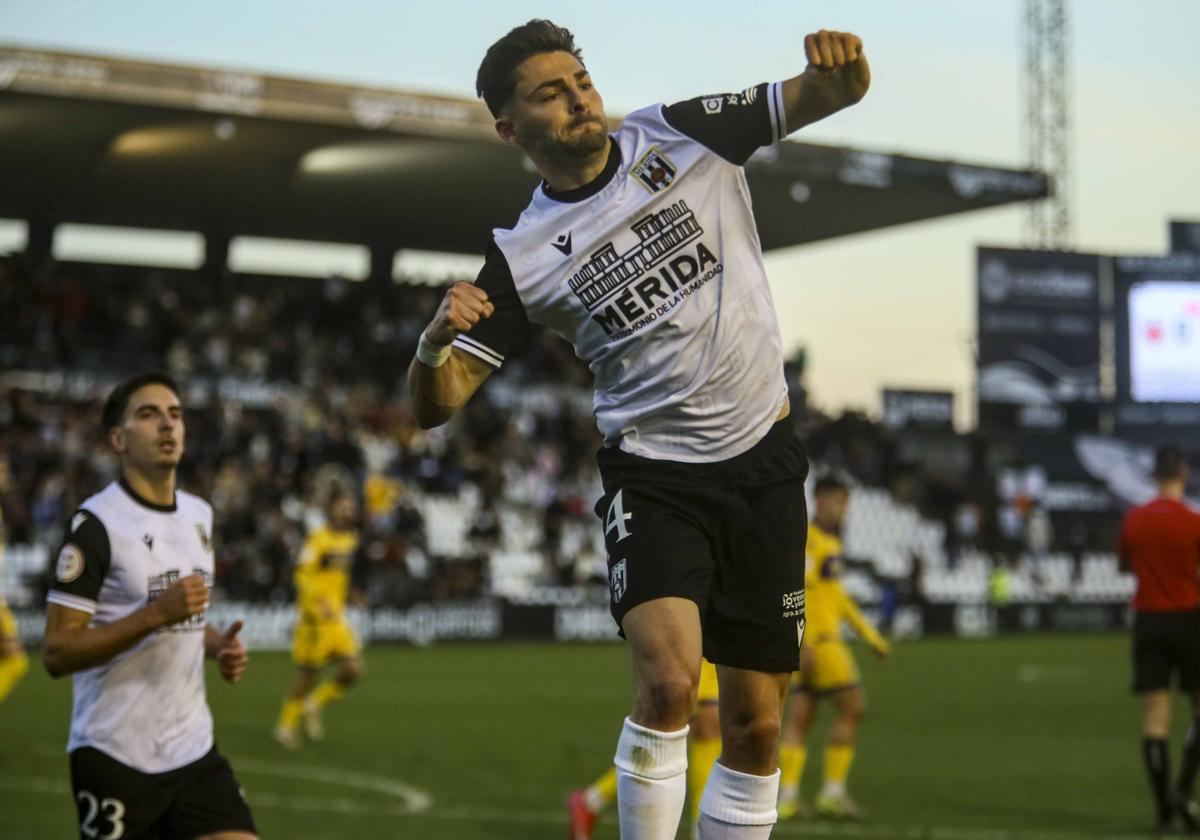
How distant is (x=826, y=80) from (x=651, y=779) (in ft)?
6.82

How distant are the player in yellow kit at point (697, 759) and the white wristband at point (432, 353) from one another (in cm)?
441

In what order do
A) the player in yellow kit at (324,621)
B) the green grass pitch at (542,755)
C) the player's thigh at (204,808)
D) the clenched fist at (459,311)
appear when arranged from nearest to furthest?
1. the clenched fist at (459,311)
2. the player's thigh at (204,808)
3. the green grass pitch at (542,755)
4. the player in yellow kit at (324,621)

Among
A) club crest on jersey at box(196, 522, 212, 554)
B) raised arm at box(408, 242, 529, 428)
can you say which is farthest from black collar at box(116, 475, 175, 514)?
raised arm at box(408, 242, 529, 428)

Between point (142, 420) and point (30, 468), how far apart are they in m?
22.8

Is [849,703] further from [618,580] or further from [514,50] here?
[514,50]

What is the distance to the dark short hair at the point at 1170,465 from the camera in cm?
1096

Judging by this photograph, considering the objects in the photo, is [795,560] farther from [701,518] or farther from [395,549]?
[395,549]

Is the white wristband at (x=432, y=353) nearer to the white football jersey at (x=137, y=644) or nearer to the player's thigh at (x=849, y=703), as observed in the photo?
the white football jersey at (x=137, y=644)

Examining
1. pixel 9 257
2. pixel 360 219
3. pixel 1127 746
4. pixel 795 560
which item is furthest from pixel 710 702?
pixel 360 219

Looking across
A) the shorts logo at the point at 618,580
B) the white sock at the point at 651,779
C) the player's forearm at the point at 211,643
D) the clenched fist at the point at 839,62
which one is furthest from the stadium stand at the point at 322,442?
the clenched fist at the point at 839,62

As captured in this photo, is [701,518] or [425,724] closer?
[701,518]

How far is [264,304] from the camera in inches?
1421

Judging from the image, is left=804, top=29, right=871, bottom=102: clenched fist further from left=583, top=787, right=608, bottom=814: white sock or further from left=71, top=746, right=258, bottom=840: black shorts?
left=583, top=787, right=608, bottom=814: white sock

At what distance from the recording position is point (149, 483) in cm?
604
